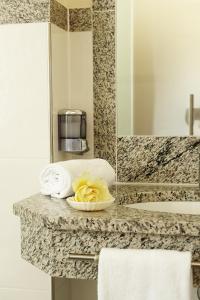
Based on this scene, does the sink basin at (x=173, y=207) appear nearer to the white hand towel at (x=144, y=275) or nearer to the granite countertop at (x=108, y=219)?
the granite countertop at (x=108, y=219)

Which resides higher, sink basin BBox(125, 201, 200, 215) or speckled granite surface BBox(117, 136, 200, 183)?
speckled granite surface BBox(117, 136, 200, 183)

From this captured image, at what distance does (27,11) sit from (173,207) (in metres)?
0.72

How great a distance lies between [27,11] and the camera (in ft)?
4.28

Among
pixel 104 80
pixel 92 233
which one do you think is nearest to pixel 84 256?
pixel 92 233

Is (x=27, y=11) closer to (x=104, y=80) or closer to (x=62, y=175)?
(x=104, y=80)

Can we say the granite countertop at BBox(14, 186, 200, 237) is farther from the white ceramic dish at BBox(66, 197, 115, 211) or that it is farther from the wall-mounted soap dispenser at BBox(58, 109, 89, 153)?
the wall-mounted soap dispenser at BBox(58, 109, 89, 153)

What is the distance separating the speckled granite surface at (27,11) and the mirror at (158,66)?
0.24m

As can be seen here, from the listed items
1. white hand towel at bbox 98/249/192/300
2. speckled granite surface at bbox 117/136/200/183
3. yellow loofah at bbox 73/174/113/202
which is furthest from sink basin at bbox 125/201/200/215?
white hand towel at bbox 98/249/192/300

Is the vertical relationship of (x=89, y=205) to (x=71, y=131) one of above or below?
below

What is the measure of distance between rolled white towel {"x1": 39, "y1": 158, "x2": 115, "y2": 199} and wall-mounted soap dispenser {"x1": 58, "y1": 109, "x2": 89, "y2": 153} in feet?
0.60

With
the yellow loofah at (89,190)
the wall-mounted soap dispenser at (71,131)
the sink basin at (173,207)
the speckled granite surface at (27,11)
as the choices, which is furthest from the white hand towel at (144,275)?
the speckled granite surface at (27,11)

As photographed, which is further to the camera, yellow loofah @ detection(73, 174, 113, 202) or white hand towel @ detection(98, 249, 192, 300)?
yellow loofah @ detection(73, 174, 113, 202)

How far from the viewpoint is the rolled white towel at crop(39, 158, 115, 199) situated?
3.69 feet

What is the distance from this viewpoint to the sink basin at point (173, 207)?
126cm
